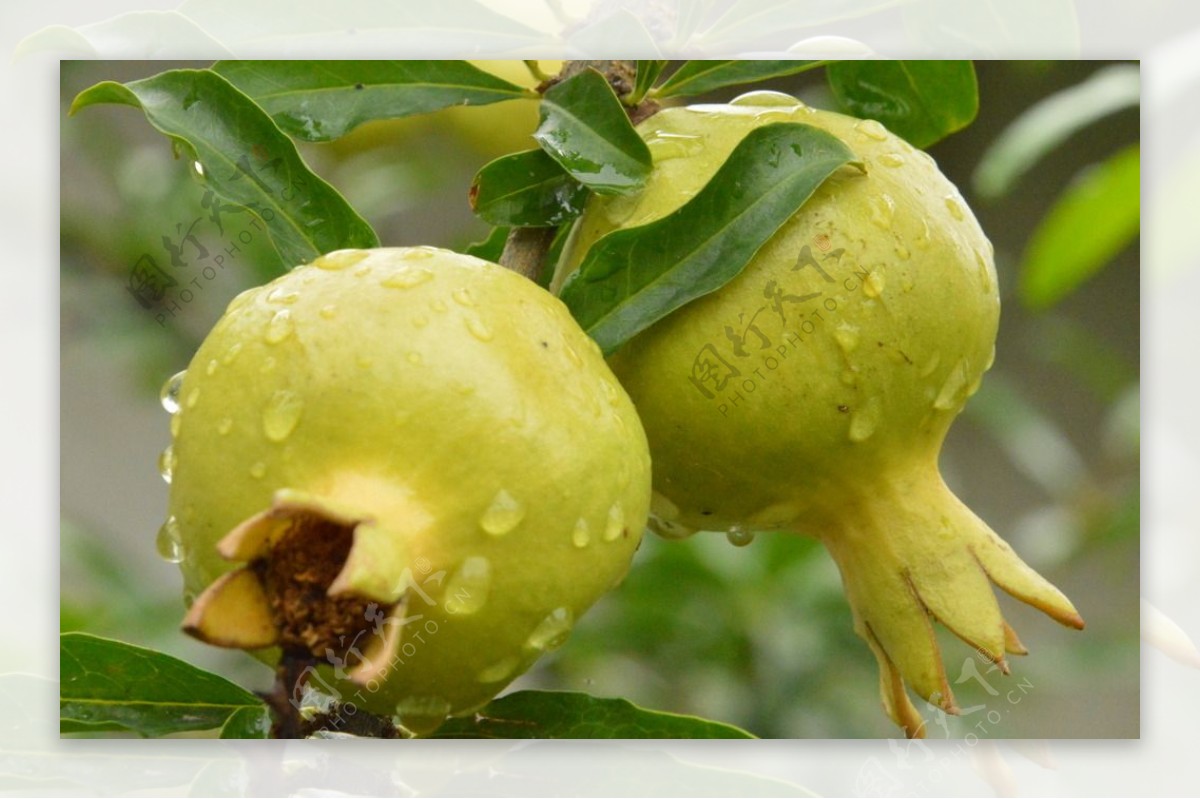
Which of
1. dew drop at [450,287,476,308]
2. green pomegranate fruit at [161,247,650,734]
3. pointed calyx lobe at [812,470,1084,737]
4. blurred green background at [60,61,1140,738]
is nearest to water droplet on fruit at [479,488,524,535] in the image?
green pomegranate fruit at [161,247,650,734]

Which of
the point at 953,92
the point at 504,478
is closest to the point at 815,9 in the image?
the point at 953,92

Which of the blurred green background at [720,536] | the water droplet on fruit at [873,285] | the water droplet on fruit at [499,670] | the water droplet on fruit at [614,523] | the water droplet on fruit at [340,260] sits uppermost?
the water droplet on fruit at [873,285]

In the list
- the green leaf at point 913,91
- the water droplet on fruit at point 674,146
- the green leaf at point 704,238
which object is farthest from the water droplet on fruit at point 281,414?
the green leaf at point 913,91

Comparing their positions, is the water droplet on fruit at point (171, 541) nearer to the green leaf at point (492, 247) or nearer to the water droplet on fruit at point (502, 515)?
the water droplet on fruit at point (502, 515)

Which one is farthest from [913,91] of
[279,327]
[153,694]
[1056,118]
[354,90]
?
[153,694]

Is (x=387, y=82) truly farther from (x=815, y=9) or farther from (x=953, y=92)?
(x=953, y=92)
